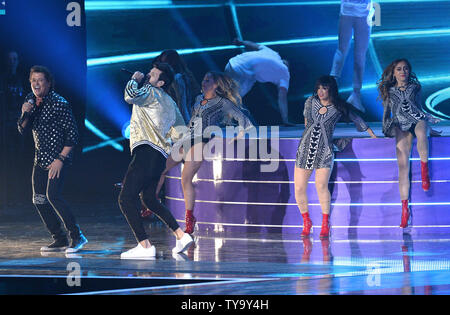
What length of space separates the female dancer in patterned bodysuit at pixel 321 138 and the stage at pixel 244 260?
37 centimetres

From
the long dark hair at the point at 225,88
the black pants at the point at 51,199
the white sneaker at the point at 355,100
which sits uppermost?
the white sneaker at the point at 355,100

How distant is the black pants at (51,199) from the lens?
679 centimetres

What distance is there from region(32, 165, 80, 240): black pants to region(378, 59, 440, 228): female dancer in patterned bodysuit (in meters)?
2.96

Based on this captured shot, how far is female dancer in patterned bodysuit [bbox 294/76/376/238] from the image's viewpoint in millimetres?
7605

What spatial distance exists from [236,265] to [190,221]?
167 cm

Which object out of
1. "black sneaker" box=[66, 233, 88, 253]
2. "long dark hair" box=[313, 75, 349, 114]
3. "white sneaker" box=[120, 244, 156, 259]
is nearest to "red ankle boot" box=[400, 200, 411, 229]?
"long dark hair" box=[313, 75, 349, 114]

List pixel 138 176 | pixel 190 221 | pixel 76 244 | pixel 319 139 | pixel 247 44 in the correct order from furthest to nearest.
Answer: pixel 247 44 < pixel 190 221 < pixel 319 139 < pixel 76 244 < pixel 138 176

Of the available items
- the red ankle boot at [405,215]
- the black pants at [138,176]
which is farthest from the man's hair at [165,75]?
the red ankle boot at [405,215]

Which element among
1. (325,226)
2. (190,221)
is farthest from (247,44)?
(325,226)

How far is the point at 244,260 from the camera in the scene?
655 centimetres

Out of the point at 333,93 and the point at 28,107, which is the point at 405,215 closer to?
the point at 333,93

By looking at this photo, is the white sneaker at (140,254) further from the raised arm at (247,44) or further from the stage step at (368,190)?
the raised arm at (247,44)

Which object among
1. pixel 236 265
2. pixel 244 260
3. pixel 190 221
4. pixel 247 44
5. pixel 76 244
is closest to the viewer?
pixel 236 265
